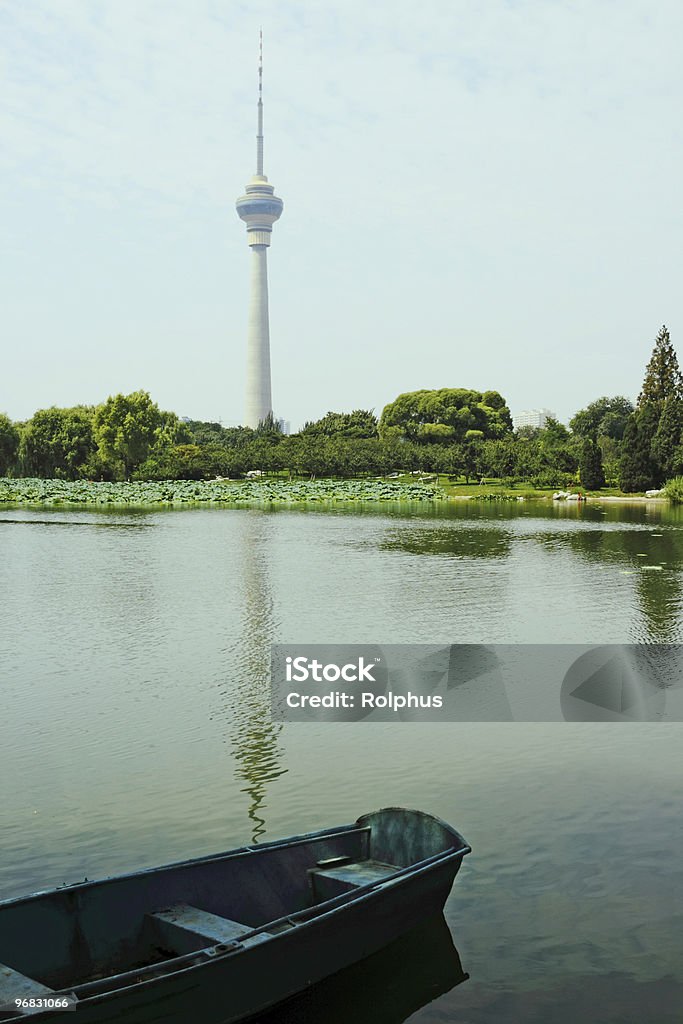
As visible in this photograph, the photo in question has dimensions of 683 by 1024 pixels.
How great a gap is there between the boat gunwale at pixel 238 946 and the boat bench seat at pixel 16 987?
16 centimetres

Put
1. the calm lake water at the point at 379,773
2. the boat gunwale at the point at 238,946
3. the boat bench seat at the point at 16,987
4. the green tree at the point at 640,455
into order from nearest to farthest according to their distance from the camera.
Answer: the boat gunwale at the point at 238,946, the boat bench seat at the point at 16,987, the calm lake water at the point at 379,773, the green tree at the point at 640,455

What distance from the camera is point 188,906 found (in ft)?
24.2

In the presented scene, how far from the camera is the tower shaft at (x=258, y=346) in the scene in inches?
6737

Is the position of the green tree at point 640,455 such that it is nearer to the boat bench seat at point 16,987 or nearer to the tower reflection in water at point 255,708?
the tower reflection in water at point 255,708

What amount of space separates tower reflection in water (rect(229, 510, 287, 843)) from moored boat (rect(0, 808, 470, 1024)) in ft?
7.29

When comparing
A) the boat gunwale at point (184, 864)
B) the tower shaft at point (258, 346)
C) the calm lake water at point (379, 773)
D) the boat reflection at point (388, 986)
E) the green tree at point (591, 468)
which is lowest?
the boat reflection at point (388, 986)

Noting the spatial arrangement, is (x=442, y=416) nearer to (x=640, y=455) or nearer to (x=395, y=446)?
(x=395, y=446)

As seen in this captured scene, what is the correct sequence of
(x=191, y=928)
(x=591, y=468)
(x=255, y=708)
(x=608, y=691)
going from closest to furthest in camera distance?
(x=191, y=928), (x=255, y=708), (x=608, y=691), (x=591, y=468)

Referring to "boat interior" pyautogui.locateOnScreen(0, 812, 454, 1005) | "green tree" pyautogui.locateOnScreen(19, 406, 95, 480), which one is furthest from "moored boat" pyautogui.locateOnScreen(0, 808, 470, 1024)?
"green tree" pyautogui.locateOnScreen(19, 406, 95, 480)

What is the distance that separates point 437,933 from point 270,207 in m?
180

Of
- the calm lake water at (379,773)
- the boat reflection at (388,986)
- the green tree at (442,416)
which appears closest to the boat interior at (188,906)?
the boat reflection at (388,986)

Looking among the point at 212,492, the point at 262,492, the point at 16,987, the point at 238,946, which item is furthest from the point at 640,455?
the point at 16,987

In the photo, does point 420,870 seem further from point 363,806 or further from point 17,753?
point 17,753

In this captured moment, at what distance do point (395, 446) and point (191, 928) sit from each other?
8277 centimetres
